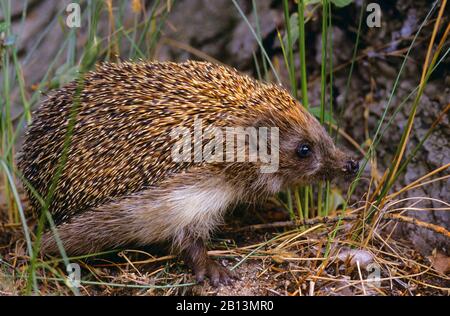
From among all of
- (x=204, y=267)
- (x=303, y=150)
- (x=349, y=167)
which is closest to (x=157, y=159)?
(x=204, y=267)

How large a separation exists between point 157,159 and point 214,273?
0.82 meters

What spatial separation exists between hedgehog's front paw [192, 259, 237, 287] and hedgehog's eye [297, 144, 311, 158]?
950 mm

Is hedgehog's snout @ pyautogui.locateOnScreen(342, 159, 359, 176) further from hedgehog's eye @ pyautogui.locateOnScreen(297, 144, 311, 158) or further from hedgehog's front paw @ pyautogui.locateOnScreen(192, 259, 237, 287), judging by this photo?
hedgehog's front paw @ pyautogui.locateOnScreen(192, 259, 237, 287)

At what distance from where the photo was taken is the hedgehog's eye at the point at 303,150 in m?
4.34

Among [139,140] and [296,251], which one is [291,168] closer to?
[296,251]

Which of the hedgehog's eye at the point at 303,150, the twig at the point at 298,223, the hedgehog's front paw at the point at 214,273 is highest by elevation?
the hedgehog's eye at the point at 303,150

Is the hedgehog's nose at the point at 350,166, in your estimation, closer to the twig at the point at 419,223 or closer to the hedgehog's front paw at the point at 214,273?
the twig at the point at 419,223

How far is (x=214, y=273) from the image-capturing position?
4012 millimetres

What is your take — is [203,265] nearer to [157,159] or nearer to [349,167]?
[157,159]

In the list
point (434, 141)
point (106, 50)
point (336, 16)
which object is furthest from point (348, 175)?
point (106, 50)

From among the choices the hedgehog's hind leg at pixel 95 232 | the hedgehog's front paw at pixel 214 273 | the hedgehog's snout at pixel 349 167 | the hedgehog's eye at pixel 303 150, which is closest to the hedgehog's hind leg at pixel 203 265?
the hedgehog's front paw at pixel 214 273

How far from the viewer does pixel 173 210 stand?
13.6ft

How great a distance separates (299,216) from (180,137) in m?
1.20

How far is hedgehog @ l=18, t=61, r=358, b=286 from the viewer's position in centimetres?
407
